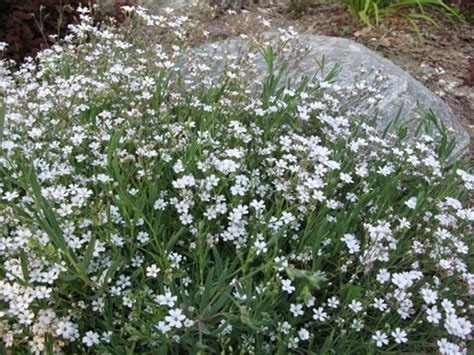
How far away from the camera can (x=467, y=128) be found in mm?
4742

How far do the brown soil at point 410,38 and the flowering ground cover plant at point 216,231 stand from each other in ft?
8.03

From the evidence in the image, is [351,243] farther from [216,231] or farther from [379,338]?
[216,231]

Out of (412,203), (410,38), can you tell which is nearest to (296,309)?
(412,203)

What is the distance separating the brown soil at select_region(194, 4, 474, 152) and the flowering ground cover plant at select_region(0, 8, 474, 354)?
245cm

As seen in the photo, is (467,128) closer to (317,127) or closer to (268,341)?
(317,127)

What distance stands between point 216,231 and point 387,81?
2.24m

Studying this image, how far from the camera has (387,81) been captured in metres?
4.08

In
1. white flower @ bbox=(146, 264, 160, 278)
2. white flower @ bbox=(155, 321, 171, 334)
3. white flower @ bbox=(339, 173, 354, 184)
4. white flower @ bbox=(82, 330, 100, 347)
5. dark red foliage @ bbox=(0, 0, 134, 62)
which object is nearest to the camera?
white flower @ bbox=(155, 321, 171, 334)

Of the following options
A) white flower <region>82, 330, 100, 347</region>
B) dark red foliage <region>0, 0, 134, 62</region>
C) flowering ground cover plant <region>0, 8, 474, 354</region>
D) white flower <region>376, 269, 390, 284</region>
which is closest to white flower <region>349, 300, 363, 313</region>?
flowering ground cover plant <region>0, 8, 474, 354</region>

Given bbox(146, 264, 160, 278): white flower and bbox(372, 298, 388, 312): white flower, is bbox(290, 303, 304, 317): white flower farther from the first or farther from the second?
bbox(146, 264, 160, 278): white flower

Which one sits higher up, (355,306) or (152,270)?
(152,270)

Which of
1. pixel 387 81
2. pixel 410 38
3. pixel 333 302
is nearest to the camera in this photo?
pixel 333 302

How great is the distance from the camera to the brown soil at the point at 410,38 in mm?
5320

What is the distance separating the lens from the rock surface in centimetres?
393
